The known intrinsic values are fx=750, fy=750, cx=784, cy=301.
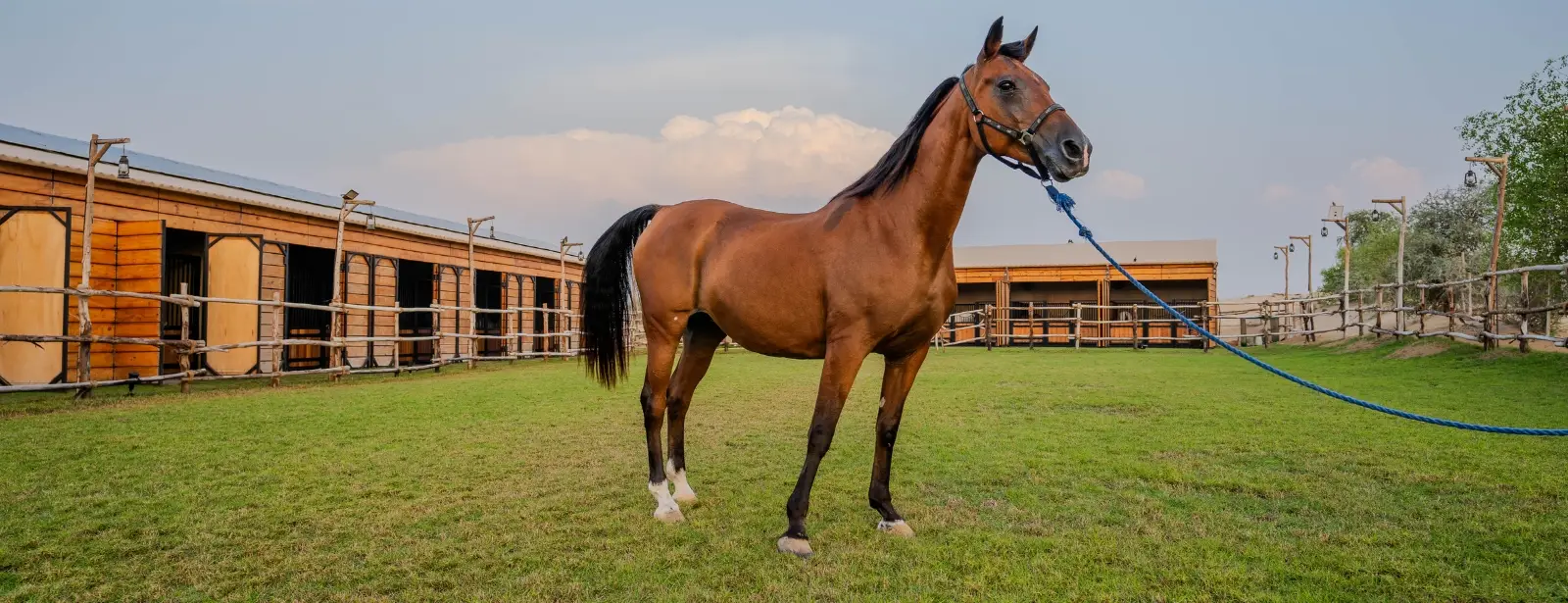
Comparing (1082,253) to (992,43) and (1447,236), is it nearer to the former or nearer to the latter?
(1447,236)

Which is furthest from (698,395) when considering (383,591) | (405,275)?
(405,275)

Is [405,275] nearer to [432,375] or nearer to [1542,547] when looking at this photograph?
[432,375]

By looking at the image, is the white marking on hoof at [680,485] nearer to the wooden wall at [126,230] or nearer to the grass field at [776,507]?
the grass field at [776,507]

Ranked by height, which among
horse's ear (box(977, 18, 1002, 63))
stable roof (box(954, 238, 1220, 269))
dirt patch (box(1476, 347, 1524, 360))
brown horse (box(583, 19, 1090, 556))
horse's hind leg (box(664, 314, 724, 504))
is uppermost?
stable roof (box(954, 238, 1220, 269))

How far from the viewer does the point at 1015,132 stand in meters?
3.08

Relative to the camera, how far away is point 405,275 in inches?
723

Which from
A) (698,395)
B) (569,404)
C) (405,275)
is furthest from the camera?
(405,275)

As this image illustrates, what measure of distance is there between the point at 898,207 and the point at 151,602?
307 centimetres

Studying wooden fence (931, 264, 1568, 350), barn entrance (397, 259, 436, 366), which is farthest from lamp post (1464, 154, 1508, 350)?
barn entrance (397, 259, 436, 366)

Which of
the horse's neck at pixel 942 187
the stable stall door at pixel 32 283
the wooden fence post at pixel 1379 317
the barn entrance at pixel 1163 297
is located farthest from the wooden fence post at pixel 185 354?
the barn entrance at pixel 1163 297

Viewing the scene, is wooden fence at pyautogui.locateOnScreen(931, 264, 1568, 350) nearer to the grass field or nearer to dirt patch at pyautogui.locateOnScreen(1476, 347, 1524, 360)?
dirt patch at pyautogui.locateOnScreen(1476, 347, 1524, 360)

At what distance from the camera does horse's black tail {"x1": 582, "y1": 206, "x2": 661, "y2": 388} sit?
4594 millimetres

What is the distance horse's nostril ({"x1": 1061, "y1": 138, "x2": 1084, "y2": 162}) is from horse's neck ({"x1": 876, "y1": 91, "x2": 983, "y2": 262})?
422mm

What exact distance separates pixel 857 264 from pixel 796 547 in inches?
48.1
